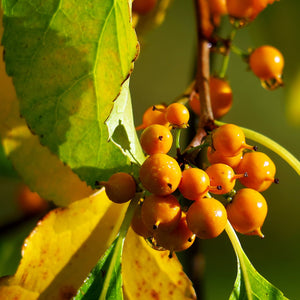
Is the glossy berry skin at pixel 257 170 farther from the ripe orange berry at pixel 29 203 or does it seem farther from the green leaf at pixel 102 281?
the ripe orange berry at pixel 29 203

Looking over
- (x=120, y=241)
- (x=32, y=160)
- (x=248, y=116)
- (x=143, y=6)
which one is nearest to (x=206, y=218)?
(x=120, y=241)

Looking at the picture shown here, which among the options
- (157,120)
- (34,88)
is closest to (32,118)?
(34,88)

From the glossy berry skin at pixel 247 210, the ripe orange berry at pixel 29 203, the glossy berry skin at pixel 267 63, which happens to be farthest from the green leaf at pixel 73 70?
the ripe orange berry at pixel 29 203

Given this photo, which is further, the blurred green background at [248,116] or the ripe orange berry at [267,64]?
the blurred green background at [248,116]

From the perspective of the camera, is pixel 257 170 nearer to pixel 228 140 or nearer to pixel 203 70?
pixel 228 140

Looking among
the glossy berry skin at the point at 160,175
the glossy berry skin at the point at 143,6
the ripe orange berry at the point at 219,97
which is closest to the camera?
the glossy berry skin at the point at 160,175

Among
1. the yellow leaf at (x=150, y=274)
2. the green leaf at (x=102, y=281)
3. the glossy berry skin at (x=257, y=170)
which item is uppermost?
the glossy berry skin at (x=257, y=170)
